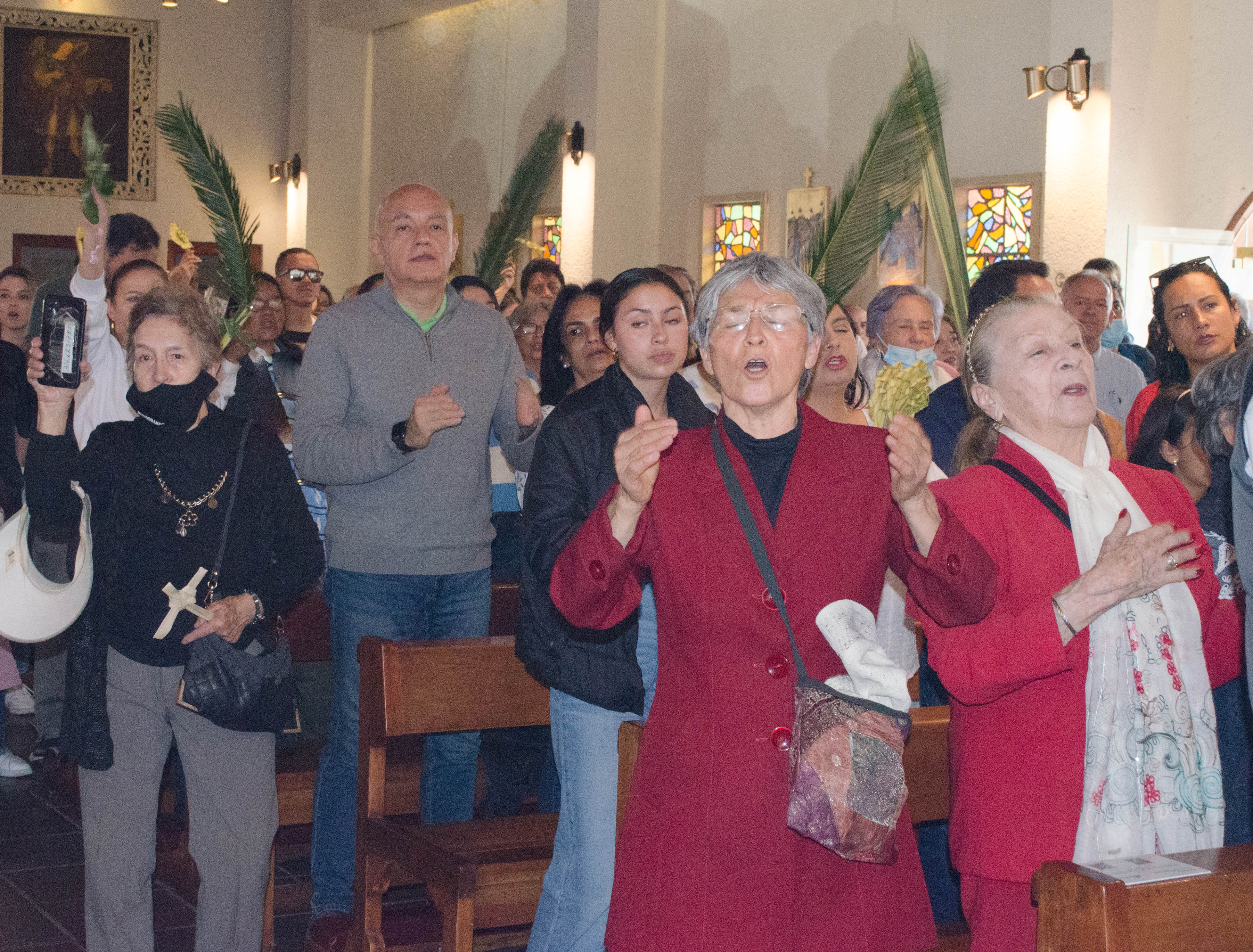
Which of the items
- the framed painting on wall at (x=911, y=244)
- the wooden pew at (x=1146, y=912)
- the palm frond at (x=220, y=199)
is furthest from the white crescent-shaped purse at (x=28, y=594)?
the framed painting on wall at (x=911, y=244)

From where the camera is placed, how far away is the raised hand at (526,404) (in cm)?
375

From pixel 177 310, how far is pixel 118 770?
1011 mm

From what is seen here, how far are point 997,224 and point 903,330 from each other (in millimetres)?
5149

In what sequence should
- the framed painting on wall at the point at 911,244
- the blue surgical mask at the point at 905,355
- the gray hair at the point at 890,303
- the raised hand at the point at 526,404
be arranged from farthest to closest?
1. the framed painting on wall at the point at 911,244
2. the gray hair at the point at 890,303
3. the blue surgical mask at the point at 905,355
4. the raised hand at the point at 526,404

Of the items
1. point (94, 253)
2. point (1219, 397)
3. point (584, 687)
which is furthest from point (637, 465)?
point (94, 253)

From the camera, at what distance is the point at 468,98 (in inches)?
553

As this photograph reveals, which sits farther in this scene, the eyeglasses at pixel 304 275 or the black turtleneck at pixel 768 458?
the eyeglasses at pixel 304 275

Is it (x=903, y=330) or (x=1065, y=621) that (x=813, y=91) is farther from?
(x=1065, y=621)

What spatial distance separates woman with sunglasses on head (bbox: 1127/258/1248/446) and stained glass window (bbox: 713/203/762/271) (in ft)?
20.4

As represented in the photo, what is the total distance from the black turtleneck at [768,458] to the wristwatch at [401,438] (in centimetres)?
147

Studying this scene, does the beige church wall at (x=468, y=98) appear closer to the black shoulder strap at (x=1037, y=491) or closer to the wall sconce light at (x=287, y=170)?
the wall sconce light at (x=287, y=170)

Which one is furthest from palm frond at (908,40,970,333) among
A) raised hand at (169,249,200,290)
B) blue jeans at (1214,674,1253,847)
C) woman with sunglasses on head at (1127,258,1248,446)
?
raised hand at (169,249,200,290)

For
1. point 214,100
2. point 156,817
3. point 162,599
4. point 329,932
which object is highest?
point 214,100

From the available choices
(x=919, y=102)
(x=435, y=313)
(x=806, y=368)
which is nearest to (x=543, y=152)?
(x=919, y=102)
